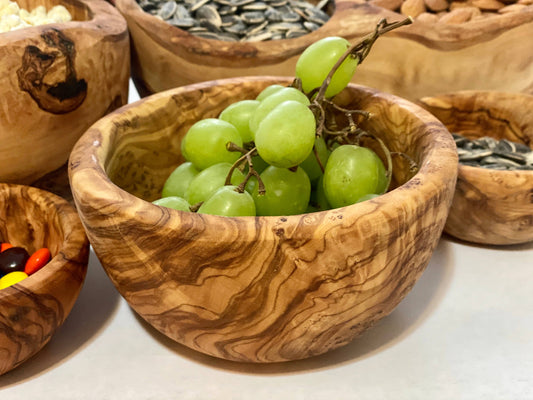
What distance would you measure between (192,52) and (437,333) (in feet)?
1.62

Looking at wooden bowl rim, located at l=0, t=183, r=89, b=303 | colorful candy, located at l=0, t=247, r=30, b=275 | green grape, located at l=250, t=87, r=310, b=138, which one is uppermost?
green grape, located at l=250, t=87, r=310, b=138

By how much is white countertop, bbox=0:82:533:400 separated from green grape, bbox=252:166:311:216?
0.14 meters

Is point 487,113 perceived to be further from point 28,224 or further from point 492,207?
point 28,224

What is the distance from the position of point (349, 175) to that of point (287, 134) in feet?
0.26

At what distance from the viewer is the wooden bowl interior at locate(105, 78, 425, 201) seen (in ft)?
2.06

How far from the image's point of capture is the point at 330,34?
0.85 meters

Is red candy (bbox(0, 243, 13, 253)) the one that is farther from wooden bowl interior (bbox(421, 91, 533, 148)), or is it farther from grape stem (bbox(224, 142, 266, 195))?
wooden bowl interior (bbox(421, 91, 533, 148))

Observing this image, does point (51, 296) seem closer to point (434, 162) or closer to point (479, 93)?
point (434, 162)

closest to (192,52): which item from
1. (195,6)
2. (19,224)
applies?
(195,6)

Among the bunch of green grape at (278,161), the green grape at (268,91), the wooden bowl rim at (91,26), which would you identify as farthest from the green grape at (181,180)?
the wooden bowl rim at (91,26)

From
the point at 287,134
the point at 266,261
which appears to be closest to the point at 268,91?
the point at 287,134

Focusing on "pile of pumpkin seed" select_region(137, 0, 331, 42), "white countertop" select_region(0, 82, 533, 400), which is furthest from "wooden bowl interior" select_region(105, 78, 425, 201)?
"pile of pumpkin seed" select_region(137, 0, 331, 42)

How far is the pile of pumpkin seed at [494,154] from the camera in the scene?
74 cm

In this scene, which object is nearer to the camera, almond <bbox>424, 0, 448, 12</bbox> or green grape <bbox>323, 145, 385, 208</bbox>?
green grape <bbox>323, 145, 385, 208</bbox>
